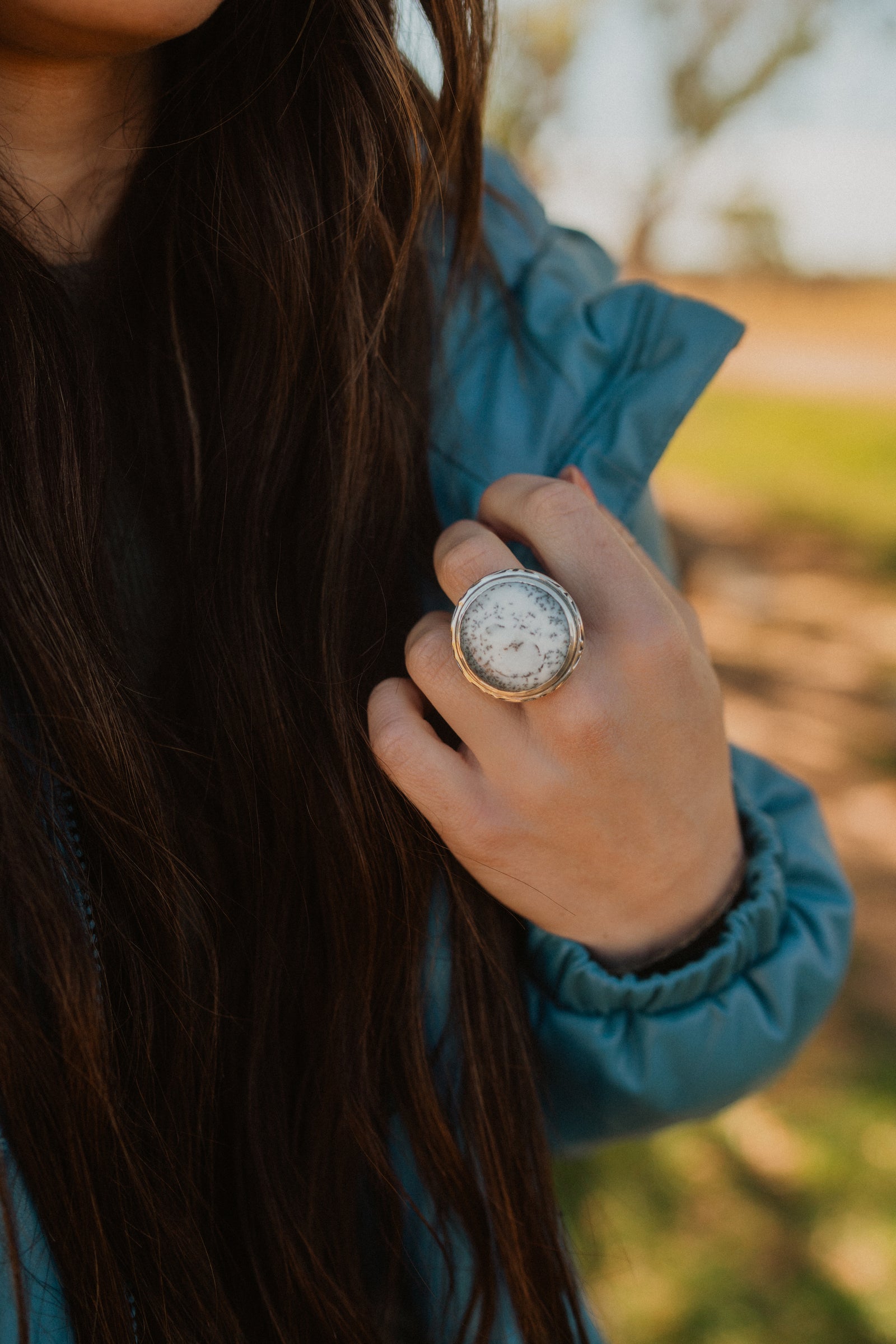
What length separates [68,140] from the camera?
3.75ft

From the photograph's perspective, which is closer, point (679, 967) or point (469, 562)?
point (469, 562)

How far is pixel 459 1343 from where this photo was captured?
1228mm

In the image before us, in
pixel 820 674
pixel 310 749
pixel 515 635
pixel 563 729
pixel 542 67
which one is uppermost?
pixel 542 67

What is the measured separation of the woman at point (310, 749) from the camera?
105cm

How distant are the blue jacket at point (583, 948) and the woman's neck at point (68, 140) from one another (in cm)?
40

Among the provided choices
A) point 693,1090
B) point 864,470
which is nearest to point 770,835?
point 693,1090

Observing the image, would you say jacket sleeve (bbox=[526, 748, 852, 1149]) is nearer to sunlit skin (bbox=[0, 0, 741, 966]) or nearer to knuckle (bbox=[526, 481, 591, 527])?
sunlit skin (bbox=[0, 0, 741, 966])

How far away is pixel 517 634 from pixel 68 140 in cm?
73

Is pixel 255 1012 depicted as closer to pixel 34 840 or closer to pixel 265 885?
pixel 265 885

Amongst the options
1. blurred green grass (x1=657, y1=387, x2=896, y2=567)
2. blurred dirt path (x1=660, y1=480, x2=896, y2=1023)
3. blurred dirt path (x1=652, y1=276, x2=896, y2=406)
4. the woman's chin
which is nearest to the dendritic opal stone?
the woman's chin

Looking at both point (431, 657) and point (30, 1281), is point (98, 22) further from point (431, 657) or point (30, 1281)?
point (30, 1281)

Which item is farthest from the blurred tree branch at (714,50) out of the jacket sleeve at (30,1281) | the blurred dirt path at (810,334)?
the jacket sleeve at (30,1281)

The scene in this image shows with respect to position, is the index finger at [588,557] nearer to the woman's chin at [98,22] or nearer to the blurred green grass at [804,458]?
the woman's chin at [98,22]

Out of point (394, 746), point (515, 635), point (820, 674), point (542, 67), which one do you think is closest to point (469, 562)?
point (515, 635)
